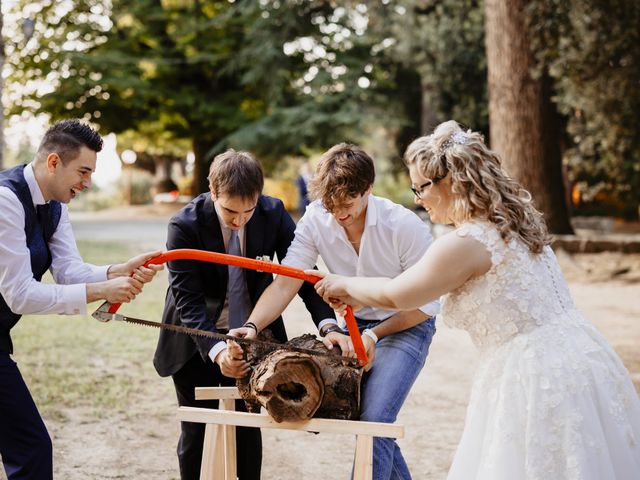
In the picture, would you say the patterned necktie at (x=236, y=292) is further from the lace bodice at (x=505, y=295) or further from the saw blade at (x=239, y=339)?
the lace bodice at (x=505, y=295)

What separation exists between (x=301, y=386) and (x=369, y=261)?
784mm

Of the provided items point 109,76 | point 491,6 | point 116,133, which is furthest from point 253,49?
point 491,6

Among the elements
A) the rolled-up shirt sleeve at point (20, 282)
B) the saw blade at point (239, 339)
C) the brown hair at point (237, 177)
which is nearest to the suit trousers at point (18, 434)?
the rolled-up shirt sleeve at point (20, 282)

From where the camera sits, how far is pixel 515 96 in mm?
14227

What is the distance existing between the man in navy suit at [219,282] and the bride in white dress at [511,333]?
93 cm

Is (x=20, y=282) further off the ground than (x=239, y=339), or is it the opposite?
(x=20, y=282)

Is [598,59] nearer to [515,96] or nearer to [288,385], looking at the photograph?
[515,96]

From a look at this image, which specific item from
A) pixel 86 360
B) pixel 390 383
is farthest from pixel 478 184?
pixel 86 360

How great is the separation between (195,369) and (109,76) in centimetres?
2646

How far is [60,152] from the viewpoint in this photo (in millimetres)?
3664

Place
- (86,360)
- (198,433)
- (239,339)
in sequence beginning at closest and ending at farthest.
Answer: (239,339), (198,433), (86,360)

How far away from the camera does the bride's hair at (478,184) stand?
3027 millimetres

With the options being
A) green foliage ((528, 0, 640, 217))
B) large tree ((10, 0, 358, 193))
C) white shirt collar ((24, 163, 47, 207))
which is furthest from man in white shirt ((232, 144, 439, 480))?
large tree ((10, 0, 358, 193))

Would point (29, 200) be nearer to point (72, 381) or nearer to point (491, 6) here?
point (72, 381)
